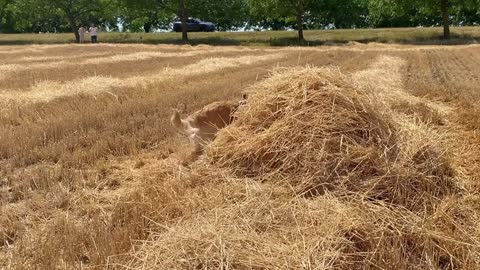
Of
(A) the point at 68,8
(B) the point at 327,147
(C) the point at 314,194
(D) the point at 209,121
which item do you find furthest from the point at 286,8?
(C) the point at 314,194

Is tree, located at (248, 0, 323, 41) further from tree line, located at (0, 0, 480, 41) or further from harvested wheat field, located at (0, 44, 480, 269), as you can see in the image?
harvested wheat field, located at (0, 44, 480, 269)

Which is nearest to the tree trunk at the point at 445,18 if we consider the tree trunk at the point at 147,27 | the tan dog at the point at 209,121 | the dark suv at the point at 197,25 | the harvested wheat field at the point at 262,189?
the dark suv at the point at 197,25

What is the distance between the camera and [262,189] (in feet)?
15.9

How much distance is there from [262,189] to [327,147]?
3.00 feet

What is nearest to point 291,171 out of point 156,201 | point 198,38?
point 156,201

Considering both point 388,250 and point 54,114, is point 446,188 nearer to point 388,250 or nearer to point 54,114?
point 388,250

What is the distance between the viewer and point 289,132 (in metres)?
5.50

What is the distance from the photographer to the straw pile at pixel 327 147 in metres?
4.89

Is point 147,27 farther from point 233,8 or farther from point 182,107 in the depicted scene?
point 182,107

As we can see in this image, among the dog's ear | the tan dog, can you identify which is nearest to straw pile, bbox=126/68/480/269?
the tan dog

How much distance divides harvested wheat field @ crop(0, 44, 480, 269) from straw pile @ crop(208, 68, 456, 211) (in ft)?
0.05

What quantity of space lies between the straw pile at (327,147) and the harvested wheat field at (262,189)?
16 millimetres

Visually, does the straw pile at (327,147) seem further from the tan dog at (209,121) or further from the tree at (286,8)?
the tree at (286,8)

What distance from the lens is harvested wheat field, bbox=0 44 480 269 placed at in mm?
3809
